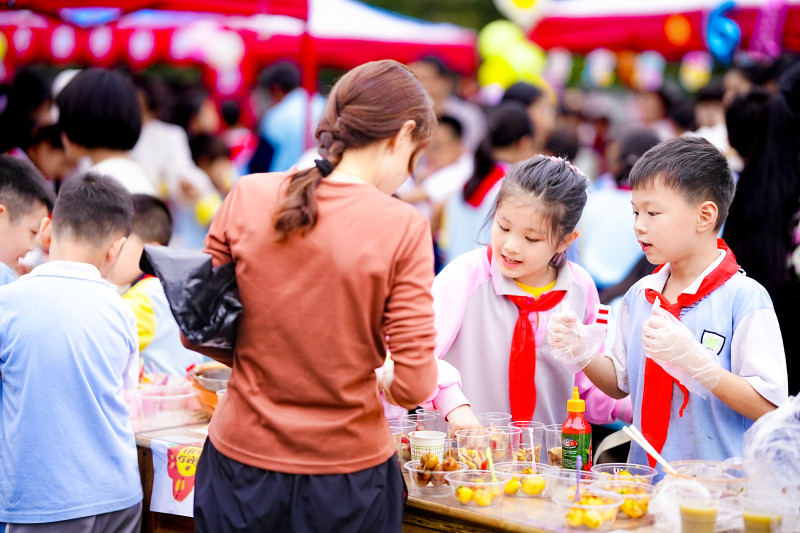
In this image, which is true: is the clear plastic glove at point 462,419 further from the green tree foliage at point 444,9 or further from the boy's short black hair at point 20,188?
the green tree foliage at point 444,9

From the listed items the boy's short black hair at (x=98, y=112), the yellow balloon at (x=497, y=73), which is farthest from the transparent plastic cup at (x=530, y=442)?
the yellow balloon at (x=497, y=73)

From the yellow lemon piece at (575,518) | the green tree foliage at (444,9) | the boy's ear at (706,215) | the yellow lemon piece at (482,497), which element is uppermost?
the green tree foliage at (444,9)

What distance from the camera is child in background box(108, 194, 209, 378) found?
138 inches

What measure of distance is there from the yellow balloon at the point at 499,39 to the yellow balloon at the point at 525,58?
0.16 meters

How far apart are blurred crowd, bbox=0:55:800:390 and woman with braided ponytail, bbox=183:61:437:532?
1203 mm

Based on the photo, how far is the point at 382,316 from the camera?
2008 mm

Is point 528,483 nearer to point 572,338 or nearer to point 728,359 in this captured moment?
point 572,338

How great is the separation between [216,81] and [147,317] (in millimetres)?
8846

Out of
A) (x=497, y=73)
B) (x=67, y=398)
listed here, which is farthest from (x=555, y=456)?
(x=497, y=73)

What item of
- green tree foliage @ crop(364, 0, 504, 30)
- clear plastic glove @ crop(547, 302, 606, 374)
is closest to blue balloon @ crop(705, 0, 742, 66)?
clear plastic glove @ crop(547, 302, 606, 374)

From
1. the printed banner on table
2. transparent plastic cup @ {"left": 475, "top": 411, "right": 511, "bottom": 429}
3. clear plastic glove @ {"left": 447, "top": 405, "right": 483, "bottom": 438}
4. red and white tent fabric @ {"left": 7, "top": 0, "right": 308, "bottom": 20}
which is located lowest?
→ the printed banner on table

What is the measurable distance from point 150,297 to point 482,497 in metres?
1.80

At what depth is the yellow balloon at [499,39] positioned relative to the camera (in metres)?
11.0

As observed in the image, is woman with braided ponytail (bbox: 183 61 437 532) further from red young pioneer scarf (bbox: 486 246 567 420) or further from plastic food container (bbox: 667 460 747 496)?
red young pioneer scarf (bbox: 486 246 567 420)
